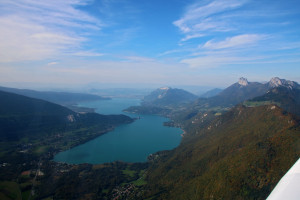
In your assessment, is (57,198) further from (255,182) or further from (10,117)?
(10,117)

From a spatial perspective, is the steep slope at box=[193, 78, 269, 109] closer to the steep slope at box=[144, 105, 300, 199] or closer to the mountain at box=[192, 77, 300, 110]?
the mountain at box=[192, 77, 300, 110]

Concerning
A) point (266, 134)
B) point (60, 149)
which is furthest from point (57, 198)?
point (266, 134)

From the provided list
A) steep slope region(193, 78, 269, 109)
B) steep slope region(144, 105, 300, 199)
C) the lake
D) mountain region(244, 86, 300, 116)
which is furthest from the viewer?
steep slope region(193, 78, 269, 109)

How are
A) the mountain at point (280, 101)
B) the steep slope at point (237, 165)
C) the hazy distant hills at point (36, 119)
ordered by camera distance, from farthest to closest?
the hazy distant hills at point (36, 119) < the mountain at point (280, 101) < the steep slope at point (237, 165)

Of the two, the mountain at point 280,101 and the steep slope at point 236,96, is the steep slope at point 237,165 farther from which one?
the steep slope at point 236,96

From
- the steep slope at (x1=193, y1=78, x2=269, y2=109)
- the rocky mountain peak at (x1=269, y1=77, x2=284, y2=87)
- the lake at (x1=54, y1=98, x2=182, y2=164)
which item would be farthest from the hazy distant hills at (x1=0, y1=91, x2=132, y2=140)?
the rocky mountain peak at (x1=269, y1=77, x2=284, y2=87)

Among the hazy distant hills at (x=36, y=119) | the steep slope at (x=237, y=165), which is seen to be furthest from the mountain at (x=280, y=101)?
the hazy distant hills at (x=36, y=119)

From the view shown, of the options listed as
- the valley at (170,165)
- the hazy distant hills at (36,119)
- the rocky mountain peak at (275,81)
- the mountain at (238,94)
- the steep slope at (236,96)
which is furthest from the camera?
the steep slope at (236,96)
